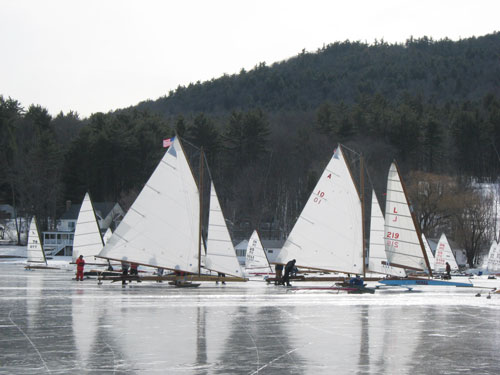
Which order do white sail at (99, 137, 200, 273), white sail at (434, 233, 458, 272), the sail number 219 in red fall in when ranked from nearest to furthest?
1. white sail at (99, 137, 200, 273)
2. the sail number 219 in red
3. white sail at (434, 233, 458, 272)

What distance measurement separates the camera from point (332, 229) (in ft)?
123

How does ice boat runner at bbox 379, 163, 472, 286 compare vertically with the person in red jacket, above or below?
above

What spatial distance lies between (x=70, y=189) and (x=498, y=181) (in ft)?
251

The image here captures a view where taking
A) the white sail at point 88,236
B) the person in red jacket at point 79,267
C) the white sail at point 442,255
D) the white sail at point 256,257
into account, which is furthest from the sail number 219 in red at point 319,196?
the white sail at point 442,255

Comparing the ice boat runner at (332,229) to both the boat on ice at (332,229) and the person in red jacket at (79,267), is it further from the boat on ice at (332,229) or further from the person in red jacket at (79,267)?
the person in red jacket at (79,267)

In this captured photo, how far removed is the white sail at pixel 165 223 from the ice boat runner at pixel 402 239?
9627mm

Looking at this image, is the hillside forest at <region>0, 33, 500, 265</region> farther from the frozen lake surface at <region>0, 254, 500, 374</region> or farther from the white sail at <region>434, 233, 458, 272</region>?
the frozen lake surface at <region>0, 254, 500, 374</region>

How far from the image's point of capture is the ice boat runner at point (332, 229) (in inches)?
1468

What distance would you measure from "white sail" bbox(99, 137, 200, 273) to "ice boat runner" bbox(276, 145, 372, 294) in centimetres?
470

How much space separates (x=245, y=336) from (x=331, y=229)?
2048 cm

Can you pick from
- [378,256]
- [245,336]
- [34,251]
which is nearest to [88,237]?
[34,251]

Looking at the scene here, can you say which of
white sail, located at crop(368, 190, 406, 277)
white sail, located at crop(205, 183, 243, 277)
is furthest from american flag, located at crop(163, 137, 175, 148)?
white sail, located at crop(368, 190, 406, 277)

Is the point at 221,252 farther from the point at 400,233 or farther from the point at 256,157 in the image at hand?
the point at 256,157

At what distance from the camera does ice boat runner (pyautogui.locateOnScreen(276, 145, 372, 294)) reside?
37281mm
